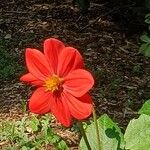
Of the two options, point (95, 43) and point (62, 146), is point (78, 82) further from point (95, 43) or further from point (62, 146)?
point (95, 43)

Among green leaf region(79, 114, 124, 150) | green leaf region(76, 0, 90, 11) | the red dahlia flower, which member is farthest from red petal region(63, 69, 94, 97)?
green leaf region(76, 0, 90, 11)

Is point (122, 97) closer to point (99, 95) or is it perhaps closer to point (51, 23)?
point (99, 95)

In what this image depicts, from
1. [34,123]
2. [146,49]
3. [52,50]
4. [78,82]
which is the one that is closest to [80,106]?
[78,82]

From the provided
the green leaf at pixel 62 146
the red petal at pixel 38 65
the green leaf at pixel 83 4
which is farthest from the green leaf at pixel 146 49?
the red petal at pixel 38 65

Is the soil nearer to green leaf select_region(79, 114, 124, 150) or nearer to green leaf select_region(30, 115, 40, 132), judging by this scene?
green leaf select_region(30, 115, 40, 132)

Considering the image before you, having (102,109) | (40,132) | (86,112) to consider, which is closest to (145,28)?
(102,109)
